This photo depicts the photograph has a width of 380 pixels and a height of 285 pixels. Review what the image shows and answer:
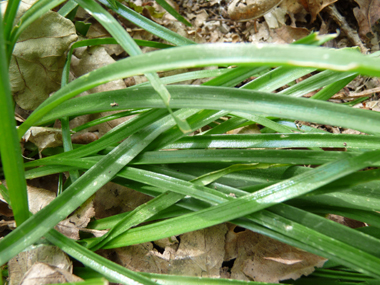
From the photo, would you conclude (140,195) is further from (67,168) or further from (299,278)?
(299,278)

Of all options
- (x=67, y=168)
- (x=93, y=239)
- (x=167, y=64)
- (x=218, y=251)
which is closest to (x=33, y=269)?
(x=93, y=239)

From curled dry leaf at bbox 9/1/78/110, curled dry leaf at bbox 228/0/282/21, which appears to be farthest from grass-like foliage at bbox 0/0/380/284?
curled dry leaf at bbox 228/0/282/21

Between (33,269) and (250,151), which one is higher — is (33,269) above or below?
below

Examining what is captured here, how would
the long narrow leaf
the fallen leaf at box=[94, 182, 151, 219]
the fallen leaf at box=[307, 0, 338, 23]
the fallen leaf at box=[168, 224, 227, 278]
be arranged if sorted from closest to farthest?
the long narrow leaf < the fallen leaf at box=[168, 224, 227, 278] < the fallen leaf at box=[94, 182, 151, 219] < the fallen leaf at box=[307, 0, 338, 23]

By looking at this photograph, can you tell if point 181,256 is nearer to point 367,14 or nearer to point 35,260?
point 35,260

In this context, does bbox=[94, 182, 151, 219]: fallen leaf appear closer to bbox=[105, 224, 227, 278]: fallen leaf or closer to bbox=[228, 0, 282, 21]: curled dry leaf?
bbox=[105, 224, 227, 278]: fallen leaf

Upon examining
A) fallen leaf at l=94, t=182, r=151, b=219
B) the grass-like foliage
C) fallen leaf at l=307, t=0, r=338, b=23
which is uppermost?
fallen leaf at l=307, t=0, r=338, b=23

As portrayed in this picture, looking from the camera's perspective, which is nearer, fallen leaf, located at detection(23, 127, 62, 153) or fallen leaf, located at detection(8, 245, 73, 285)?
fallen leaf, located at detection(8, 245, 73, 285)

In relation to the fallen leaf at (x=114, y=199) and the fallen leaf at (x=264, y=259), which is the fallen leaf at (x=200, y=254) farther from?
the fallen leaf at (x=114, y=199)
